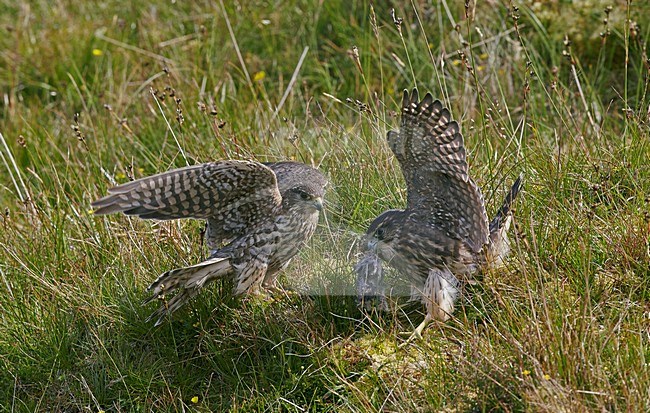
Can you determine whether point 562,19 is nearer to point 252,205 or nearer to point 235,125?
point 235,125

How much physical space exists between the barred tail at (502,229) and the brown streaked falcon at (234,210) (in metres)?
0.93

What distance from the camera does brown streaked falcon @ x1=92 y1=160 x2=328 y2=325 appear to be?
465 centimetres

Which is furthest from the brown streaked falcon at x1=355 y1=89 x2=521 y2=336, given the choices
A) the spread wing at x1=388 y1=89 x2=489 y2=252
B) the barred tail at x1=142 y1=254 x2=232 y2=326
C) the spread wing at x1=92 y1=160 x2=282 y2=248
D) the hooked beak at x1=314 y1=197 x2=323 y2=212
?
the barred tail at x1=142 y1=254 x2=232 y2=326

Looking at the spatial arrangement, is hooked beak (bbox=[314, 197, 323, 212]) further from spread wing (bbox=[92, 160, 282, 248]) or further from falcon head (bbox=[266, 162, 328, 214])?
spread wing (bbox=[92, 160, 282, 248])

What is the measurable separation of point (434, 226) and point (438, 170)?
0.32 meters

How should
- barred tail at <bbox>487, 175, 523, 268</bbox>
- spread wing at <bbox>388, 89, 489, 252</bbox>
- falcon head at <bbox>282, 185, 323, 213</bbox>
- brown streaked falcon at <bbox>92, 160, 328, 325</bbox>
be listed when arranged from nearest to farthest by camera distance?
1. spread wing at <bbox>388, 89, 489, 252</bbox>
2. brown streaked falcon at <bbox>92, 160, 328, 325</bbox>
3. barred tail at <bbox>487, 175, 523, 268</bbox>
4. falcon head at <bbox>282, 185, 323, 213</bbox>

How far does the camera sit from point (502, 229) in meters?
4.89

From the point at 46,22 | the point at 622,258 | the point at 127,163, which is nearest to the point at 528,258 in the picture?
the point at 622,258

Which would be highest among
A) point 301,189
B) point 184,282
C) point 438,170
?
point 438,170

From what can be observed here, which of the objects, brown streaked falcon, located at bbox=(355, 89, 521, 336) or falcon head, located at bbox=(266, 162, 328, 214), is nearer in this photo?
brown streaked falcon, located at bbox=(355, 89, 521, 336)

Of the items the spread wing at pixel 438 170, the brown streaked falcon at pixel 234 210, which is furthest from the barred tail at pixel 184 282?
the spread wing at pixel 438 170

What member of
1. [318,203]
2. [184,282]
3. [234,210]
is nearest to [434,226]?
[318,203]

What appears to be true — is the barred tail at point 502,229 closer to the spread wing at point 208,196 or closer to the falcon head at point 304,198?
the falcon head at point 304,198

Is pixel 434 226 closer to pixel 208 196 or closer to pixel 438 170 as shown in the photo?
pixel 438 170
